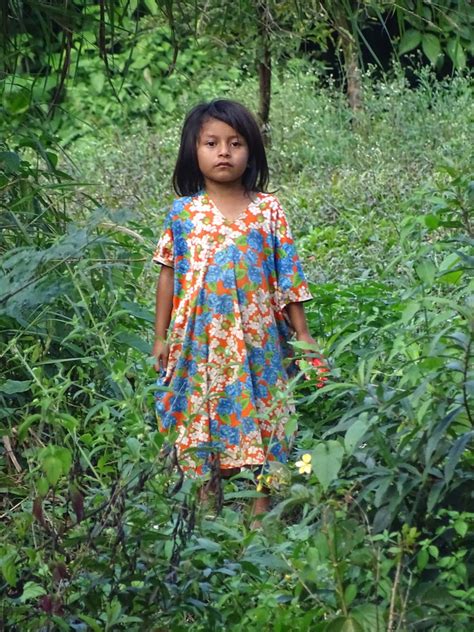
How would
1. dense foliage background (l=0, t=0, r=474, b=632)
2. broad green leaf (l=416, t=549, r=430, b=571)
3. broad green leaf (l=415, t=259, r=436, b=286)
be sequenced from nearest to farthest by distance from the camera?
broad green leaf (l=416, t=549, r=430, b=571)
dense foliage background (l=0, t=0, r=474, b=632)
broad green leaf (l=415, t=259, r=436, b=286)

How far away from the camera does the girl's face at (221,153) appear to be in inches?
185

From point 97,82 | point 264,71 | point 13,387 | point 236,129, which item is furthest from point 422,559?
point 97,82

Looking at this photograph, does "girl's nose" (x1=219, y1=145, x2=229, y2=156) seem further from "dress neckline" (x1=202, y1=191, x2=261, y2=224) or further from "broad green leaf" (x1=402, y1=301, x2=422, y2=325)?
"broad green leaf" (x1=402, y1=301, x2=422, y2=325)

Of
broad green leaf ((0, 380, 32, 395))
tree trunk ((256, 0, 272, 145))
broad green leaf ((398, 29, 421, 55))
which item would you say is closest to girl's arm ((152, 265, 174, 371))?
broad green leaf ((0, 380, 32, 395))

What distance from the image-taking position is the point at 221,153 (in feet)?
15.4

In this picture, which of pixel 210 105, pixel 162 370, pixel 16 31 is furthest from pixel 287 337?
pixel 16 31

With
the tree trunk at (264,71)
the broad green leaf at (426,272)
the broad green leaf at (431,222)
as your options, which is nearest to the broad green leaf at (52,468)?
the broad green leaf at (426,272)

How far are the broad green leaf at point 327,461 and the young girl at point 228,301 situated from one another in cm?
164

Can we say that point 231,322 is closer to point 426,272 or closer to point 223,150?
point 223,150

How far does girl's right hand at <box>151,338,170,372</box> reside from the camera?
454cm

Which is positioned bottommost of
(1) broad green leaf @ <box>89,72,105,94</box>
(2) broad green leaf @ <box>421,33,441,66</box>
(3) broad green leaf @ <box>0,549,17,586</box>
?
(3) broad green leaf @ <box>0,549,17,586</box>

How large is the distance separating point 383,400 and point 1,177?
7.29 ft

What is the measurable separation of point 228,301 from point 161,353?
24cm

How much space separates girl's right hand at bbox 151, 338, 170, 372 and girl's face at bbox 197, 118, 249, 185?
501 millimetres
